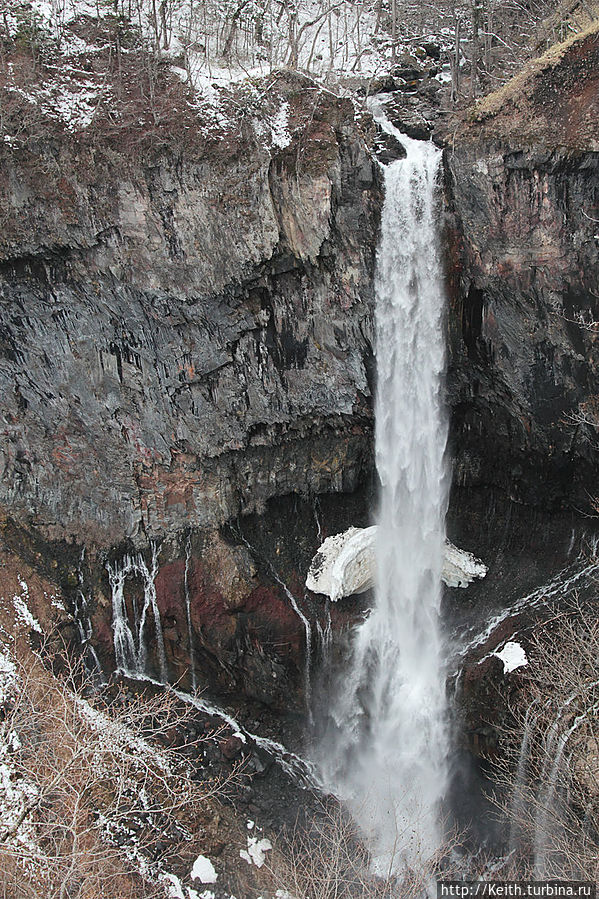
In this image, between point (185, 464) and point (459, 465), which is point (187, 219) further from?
point (459, 465)

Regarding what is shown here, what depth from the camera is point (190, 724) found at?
16.2m

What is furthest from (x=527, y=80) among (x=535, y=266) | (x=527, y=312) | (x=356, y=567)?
(x=356, y=567)

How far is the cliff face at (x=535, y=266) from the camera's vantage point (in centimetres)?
1334

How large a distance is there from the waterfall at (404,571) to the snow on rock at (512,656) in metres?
1.82

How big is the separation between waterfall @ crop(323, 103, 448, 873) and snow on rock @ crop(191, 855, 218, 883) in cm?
345

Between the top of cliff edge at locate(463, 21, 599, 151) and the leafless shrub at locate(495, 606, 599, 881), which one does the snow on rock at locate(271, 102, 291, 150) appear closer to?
the top of cliff edge at locate(463, 21, 599, 151)

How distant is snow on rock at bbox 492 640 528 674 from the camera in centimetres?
1383

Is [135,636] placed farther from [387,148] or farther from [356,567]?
[387,148]

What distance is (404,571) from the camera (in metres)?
17.0

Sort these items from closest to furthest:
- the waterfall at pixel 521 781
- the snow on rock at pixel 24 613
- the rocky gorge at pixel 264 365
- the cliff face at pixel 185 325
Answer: the waterfall at pixel 521 781
the rocky gorge at pixel 264 365
the cliff face at pixel 185 325
the snow on rock at pixel 24 613

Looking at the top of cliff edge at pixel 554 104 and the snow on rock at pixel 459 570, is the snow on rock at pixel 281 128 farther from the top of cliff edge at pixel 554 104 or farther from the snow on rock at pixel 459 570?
the snow on rock at pixel 459 570

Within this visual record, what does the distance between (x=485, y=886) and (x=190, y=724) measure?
26.6 feet

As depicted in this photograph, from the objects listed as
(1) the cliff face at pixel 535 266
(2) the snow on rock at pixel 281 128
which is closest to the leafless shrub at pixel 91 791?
(1) the cliff face at pixel 535 266

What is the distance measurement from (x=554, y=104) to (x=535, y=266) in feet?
11.8
